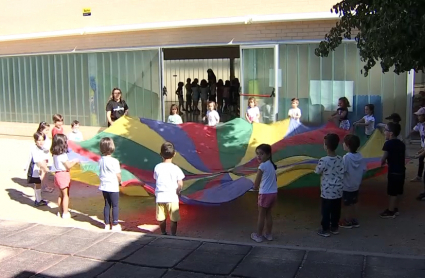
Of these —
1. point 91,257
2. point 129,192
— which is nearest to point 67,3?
point 129,192

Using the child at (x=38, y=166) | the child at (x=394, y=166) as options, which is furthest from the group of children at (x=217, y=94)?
the child at (x=394, y=166)

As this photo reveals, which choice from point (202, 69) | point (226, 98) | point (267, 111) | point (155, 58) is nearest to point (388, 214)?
point (267, 111)

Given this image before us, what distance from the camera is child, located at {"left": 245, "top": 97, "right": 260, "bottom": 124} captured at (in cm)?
1107

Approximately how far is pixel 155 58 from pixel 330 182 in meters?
8.05

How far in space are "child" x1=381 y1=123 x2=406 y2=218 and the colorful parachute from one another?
0.29m

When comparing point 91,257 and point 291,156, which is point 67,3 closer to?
point 291,156

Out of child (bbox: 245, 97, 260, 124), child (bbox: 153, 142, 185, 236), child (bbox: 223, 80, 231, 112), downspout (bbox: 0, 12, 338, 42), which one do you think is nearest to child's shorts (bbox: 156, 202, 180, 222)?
child (bbox: 153, 142, 185, 236)

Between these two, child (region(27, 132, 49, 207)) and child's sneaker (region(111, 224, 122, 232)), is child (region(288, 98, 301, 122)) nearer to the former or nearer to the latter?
child (region(27, 132, 49, 207))

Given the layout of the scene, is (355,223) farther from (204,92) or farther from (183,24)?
(204,92)

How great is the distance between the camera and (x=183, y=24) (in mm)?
12289

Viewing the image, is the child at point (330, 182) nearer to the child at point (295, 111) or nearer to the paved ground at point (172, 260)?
the paved ground at point (172, 260)

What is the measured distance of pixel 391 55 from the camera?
17.0 feet

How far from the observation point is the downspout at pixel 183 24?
35.7ft

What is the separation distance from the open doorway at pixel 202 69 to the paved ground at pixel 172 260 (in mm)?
11579
